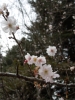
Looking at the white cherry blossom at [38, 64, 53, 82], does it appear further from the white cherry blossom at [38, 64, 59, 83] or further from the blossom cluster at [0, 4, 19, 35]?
the blossom cluster at [0, 4, 19, 35]

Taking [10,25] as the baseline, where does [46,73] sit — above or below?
below

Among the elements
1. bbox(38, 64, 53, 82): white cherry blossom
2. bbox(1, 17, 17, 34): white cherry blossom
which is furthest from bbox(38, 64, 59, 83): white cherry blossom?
bbox(1, 17, 17, 34): white cherry blossom

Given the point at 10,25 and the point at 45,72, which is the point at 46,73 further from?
the point at 10,25

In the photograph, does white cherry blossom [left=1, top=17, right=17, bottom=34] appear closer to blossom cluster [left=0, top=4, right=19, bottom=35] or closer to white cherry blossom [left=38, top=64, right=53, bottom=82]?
blossom cluster [left=0, top=4, right=19, bottom=35]

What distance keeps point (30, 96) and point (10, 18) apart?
11.4 feet

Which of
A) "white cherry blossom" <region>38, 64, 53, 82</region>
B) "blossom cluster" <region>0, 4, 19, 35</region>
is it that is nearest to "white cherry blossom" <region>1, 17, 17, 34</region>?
"blossom cluster" <region>0, 4, 19, 35</region>

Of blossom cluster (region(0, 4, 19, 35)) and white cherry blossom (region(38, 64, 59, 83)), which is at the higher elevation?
blossom cluster (region(0, 4, 19, 35))

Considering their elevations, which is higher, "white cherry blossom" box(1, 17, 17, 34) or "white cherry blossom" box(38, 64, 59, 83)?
"white cherry blossom" box(1, 17, 17, 34)

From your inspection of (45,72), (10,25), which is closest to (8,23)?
(10,25)

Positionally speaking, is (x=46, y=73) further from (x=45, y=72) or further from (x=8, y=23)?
(x=8, y=23)

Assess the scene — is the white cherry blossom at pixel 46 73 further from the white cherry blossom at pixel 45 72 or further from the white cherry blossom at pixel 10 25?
the white cherry blossom at pixel 10 25

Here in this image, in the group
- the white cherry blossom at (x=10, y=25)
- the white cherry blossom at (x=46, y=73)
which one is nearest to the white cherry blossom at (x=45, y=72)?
the white cherry blossom at (x=46, y=73)

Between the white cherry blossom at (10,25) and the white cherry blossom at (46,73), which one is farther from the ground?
the white cherry blossom at (10,25)

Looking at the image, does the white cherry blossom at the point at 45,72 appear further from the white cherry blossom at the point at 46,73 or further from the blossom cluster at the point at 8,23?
the blossom cluster at the point at 8,23
